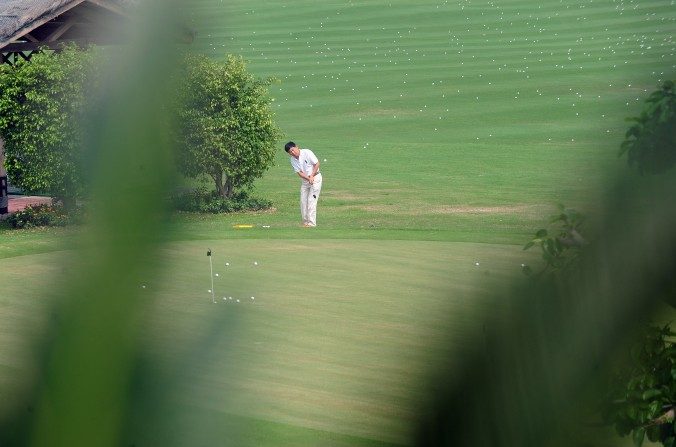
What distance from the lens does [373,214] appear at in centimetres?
1548

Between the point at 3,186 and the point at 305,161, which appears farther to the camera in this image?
the point at 3,186

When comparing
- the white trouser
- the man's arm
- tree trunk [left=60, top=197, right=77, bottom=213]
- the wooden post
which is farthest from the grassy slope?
the wooden post

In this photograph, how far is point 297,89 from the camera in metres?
33.9

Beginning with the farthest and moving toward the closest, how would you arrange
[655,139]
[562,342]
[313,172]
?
[313,172]
[655,139]
[562,342]

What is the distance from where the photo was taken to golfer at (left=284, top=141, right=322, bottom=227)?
14.6 meters

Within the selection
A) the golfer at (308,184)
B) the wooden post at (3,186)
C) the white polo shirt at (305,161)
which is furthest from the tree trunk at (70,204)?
the wooden post at (3,186)

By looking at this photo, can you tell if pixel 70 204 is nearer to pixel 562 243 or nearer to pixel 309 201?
pixel 562 243

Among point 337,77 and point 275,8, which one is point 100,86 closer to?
point 337,77

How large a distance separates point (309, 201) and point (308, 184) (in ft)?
0.80

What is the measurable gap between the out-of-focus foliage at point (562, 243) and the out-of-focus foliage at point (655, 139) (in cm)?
4

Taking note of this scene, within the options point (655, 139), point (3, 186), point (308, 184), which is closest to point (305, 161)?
point (308, 184)

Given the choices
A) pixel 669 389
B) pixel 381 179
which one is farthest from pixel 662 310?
pixel 381 179

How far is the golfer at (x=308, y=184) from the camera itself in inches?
573

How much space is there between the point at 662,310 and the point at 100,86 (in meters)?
0.30
